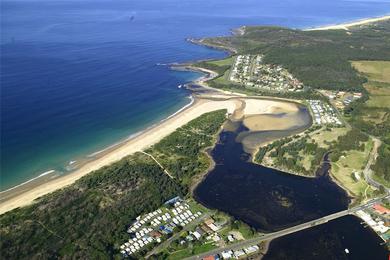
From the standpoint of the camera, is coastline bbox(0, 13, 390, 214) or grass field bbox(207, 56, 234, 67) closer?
coastline bbox(0, 13, 390, 214)

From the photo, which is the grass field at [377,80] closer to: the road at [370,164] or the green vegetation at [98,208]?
the road at [370,164]

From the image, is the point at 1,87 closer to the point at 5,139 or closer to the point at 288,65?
the point at 5,139

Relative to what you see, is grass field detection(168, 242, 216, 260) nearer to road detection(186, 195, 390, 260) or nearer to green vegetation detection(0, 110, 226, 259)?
road detection(186, 195, 390, 260)

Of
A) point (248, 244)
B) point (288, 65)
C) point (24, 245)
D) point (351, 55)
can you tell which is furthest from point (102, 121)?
point (351, 55)

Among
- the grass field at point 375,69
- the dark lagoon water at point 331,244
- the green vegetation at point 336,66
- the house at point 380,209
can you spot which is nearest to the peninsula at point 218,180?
the green vegetation at point 336,66

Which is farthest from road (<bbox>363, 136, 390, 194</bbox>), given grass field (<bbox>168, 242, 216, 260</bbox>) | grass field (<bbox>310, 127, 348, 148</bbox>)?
grass field (<bbox>168, 242, 216, 260</bbox>)
